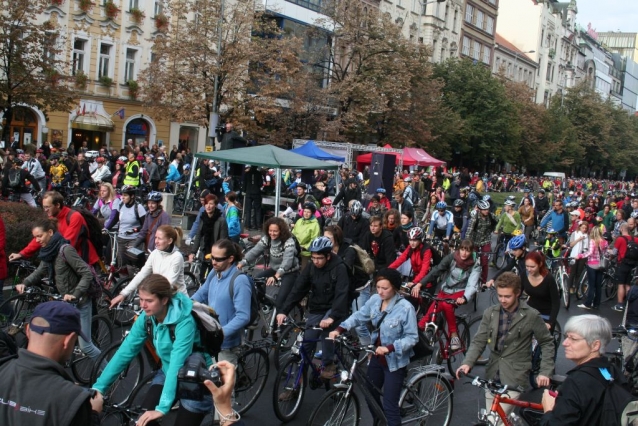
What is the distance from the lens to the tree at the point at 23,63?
24.2 meters

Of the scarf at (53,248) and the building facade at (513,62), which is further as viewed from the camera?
the building facade at (513,62)

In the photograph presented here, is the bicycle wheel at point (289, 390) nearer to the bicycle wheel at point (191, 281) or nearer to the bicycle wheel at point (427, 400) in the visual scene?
the bicycle wheel at point (427, 400)

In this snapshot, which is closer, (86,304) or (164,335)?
(164,335)

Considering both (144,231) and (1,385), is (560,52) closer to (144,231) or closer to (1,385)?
(144,231)

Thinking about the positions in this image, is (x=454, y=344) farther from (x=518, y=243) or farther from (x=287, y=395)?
(x=287, y=395)

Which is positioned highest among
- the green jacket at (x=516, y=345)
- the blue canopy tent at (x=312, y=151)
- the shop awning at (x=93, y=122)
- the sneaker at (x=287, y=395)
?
the shop awning at (x=93, y=122)

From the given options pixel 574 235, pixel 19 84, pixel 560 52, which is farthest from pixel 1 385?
pixel 560 52

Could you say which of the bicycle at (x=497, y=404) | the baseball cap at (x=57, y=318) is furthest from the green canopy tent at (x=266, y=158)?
the baseball cap at (x=57, y=318)

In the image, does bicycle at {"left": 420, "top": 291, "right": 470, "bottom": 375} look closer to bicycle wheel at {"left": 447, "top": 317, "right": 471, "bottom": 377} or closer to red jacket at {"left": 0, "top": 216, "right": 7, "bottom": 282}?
bicycle wheel at {"left": 447, "top": 317, "right": 471, "bottom": 377}

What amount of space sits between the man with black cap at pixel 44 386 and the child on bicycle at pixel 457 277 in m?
6.02

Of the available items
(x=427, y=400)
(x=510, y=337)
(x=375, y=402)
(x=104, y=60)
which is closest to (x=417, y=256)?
(x=427, y=400)

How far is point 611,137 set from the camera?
266ft

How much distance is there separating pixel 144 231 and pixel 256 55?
2132cm

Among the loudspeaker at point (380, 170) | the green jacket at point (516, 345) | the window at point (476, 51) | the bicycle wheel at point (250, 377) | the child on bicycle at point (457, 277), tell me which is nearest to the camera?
the green jacket at point (516, 345)
